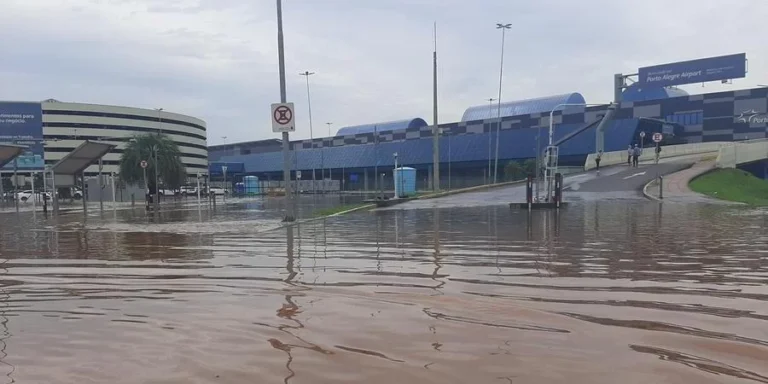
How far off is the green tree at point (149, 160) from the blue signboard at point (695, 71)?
48.5m

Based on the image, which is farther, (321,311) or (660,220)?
(660,220)

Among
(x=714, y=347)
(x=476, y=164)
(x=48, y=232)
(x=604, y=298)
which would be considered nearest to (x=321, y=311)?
(x=604, y=298)

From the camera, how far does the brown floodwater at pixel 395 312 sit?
399 cm

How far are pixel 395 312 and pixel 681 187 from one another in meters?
26.5

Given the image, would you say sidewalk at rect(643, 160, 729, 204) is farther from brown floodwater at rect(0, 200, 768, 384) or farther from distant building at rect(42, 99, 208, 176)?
distant building at rect(42, 99, 208, 176)

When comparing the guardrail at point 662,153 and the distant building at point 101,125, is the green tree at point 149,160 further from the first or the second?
the distant building at point 101,125

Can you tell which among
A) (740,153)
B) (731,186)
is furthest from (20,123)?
(740,153)

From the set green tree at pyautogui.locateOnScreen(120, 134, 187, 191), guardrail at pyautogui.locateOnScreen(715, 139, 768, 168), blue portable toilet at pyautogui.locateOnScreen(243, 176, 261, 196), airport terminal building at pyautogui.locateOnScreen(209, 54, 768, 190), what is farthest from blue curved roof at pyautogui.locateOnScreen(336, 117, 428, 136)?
guardrail at pyautogui.locateOnScreen(715, 139, 768, 168)

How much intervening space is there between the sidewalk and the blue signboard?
19.3 metres

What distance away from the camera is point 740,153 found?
37.6m

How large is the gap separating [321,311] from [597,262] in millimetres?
4795

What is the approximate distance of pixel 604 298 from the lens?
5977 mm

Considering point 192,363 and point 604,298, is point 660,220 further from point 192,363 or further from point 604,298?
point 192,363

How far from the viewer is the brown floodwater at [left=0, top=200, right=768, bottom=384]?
399 cm
